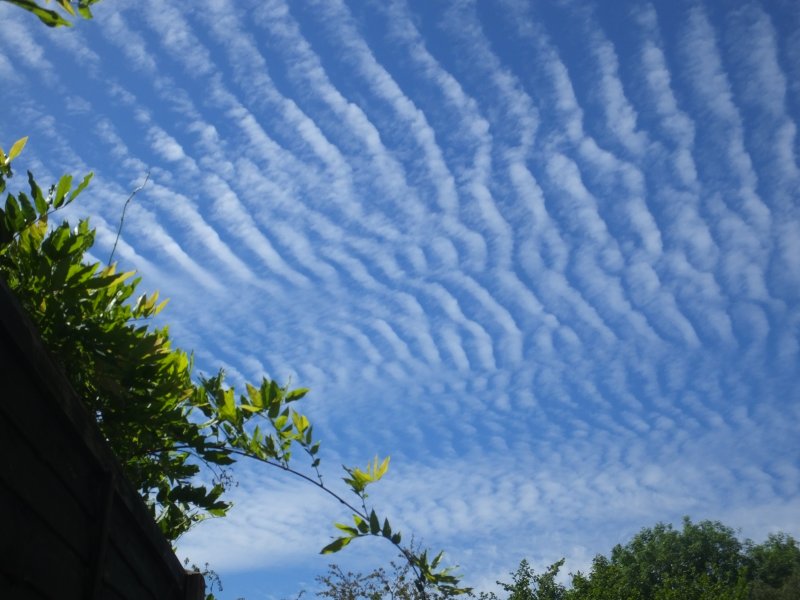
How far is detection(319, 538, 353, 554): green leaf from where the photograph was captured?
9.70 feet

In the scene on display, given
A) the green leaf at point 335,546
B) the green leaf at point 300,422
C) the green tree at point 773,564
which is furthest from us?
the green tree at point 773,564

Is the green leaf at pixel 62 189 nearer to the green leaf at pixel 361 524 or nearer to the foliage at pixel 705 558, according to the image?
the green leaf at pixel 361 524

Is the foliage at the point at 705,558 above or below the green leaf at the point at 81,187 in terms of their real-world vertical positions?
above

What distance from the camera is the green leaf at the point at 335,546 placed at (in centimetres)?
296

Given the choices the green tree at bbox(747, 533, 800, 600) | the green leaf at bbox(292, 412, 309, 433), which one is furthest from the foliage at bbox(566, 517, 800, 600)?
the green leaf at bbox(292, 412, 309, 433)

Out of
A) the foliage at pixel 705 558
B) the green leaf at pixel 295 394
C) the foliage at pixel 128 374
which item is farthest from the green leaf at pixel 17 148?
the foliage at pixel 705 558

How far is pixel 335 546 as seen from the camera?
299 centimetres

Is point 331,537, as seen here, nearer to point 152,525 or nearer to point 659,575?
point 152,525

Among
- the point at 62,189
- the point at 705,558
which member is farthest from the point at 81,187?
the point at 705,558

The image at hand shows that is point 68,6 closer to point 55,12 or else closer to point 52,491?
point 55,12

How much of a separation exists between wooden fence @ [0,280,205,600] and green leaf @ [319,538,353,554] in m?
0.72

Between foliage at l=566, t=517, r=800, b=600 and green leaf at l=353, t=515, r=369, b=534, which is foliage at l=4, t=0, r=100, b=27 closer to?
green leaf at l=353, t=515, r=369, b=534

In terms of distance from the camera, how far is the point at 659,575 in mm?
50312

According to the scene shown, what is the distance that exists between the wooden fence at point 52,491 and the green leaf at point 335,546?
718 millimetres
